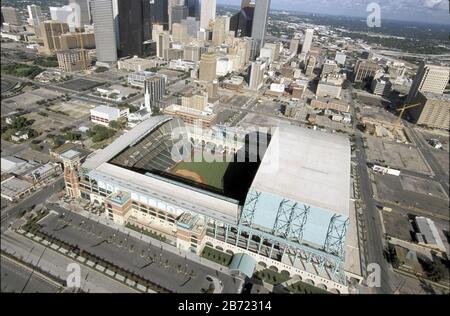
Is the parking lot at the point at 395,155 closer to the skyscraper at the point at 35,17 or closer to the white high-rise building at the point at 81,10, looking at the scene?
the white high-rise building at the point at 81,10

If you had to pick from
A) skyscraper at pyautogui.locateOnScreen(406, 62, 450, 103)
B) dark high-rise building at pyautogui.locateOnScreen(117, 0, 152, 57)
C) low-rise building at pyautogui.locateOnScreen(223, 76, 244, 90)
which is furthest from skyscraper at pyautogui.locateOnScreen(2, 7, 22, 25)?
skyscraper at pyautogui.locateOnScreen(406, 62, 450, 103)

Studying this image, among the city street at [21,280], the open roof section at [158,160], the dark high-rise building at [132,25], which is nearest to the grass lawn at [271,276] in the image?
the open roof section at [158,160]

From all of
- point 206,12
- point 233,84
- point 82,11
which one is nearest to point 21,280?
point 233,84

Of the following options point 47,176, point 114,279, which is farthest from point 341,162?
point 47,176

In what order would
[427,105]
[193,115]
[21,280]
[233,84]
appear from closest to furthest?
[21,280] → [193,115] → [427,105] → [233,84]

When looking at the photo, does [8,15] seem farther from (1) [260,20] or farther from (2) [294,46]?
(2) [294,46]

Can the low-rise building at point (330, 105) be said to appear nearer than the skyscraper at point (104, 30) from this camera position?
Yes
